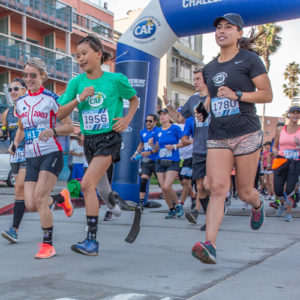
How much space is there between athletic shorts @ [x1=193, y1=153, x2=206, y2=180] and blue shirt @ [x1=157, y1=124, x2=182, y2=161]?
Answer: 1346 mm

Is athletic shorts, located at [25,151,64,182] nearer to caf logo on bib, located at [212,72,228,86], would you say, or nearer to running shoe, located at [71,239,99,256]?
running shoe, located at [71,239,99,256]

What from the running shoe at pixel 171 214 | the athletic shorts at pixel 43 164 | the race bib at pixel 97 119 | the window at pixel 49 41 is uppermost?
the window at pixel 49 41

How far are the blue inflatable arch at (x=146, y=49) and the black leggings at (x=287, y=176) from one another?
271 cm

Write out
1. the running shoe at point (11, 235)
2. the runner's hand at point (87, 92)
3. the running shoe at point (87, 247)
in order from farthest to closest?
the running shoe at point (11, 235)
the runner's hand at point (87, 92)
the running shoe at point (87, 247)

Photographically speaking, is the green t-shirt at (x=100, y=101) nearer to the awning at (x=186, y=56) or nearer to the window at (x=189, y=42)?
the awning at (x=186, y=56)

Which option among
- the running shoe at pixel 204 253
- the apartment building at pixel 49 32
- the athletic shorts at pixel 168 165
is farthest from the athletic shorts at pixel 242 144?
the apartment building at pixel 49 32

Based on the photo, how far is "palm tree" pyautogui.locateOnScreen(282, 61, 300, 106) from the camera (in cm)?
5756

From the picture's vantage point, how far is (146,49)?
29.1ft

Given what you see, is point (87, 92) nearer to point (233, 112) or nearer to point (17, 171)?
point (233, 112)

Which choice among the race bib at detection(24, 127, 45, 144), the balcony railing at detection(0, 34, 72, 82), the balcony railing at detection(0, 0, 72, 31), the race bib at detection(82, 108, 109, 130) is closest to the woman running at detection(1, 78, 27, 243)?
the race bib at detection(24, 127, 45, 144)

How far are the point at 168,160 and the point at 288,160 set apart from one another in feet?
6.34

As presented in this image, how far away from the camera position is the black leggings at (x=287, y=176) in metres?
7.32

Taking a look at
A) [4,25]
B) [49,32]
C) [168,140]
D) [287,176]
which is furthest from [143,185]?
[49,32]

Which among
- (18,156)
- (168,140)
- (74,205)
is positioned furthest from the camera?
(74,205)
